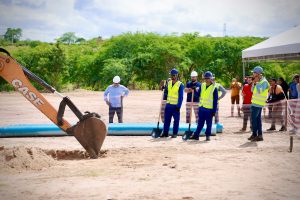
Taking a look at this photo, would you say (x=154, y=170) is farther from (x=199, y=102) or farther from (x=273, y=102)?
(x=273, y=102)

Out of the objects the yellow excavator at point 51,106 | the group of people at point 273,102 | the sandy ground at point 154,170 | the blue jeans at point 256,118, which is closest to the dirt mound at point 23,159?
the sandy ground at point 154,170

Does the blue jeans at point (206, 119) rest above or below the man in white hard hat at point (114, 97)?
below

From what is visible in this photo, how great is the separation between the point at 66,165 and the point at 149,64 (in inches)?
1335

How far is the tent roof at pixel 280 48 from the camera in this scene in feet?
53.8

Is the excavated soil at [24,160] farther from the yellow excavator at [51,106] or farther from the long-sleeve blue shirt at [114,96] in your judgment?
the long-sleeve blue shirt at [114,96]

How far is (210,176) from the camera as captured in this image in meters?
7.04

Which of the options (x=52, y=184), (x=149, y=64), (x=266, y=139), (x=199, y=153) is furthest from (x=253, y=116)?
(x=149, y=64)

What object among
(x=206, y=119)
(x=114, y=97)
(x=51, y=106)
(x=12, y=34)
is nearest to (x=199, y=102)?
(x=206, y=119)

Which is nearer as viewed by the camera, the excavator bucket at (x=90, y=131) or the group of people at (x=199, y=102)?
the excavator bucket at (x=90, y=131)

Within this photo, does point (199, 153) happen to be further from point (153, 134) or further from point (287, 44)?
point (287, 44)

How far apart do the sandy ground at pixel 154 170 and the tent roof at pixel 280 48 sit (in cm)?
643

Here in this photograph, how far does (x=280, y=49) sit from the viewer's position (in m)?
17.2

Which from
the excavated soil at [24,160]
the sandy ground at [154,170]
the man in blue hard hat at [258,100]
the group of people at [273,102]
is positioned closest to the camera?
the sandy ground at [154,170]

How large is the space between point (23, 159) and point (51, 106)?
→ 1191 millimetres
